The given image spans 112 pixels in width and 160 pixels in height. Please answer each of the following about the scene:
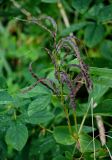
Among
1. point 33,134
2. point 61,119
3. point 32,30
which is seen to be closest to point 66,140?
point 33,134

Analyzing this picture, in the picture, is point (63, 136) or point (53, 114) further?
point (53, 114)

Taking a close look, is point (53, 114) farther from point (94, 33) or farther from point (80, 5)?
point (94, 33)

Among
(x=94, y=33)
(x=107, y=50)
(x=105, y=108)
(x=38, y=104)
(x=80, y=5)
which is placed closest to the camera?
(x=38, y=104)

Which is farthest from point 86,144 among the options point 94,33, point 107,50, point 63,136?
point 107,50

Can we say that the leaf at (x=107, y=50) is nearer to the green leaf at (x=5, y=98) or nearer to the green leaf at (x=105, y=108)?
the green leaf at (x=105, y=108)

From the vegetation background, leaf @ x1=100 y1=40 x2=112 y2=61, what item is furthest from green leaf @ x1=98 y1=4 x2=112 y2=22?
leaf @ x1=100 y1=40 x2=112 y2=61

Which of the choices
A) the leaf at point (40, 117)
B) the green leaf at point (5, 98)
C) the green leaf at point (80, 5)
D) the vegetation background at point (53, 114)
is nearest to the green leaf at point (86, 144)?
the vegetation background at point (53, 114)

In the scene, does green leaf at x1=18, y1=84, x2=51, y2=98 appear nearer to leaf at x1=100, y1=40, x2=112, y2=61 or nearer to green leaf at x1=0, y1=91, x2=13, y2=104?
green leaf at x1=0, y1=91, x2=13, y2=104
